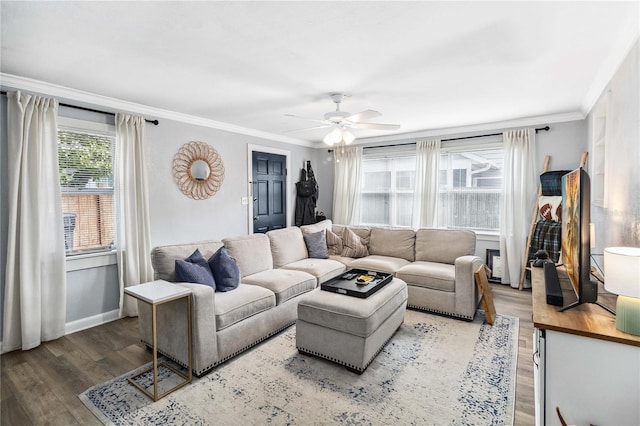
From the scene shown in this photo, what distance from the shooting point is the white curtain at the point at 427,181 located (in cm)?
510

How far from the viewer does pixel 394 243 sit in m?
4.45

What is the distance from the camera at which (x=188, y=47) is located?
2234mm

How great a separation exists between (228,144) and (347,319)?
3.38m

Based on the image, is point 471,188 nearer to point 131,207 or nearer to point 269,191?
point 269,191

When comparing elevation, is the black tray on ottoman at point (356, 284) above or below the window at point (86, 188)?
below

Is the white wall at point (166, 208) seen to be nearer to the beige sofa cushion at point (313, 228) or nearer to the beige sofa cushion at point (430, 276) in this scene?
the beige sofa cushion at point (313, 228)

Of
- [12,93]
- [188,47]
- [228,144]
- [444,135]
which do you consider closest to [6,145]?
[12,93]

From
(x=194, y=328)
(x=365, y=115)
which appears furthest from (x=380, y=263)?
(x=194, y=328)

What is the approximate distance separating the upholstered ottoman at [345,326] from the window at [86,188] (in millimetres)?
2438

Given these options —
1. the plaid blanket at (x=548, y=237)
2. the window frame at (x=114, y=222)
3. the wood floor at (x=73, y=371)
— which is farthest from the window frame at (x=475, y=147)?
the window frame at (x=114, y=222)

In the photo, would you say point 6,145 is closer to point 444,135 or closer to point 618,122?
point 618,122

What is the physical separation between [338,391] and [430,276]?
1.83 meters

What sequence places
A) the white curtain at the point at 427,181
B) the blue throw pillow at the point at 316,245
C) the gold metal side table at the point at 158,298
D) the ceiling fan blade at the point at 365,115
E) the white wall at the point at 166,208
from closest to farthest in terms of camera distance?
the gold metal side table at the point at 158,298 < the ceiling fan blade at the point at 365,115 < the white wall at the point at 166,208 < the blue throw pillow at the point at 316,245 < the white curtain at the point at 427,181

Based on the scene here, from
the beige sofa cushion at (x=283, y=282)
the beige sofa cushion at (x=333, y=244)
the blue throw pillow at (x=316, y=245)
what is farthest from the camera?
the beige sofa cushion at (x=333, y=244)
